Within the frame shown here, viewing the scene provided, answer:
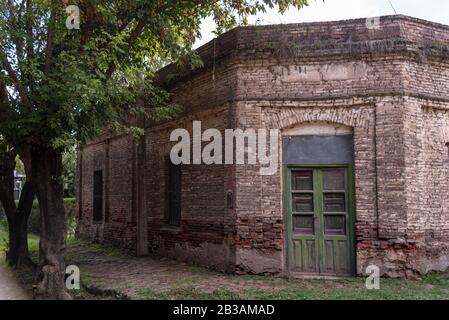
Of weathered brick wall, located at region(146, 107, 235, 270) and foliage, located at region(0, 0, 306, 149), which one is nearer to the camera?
foliage, located at region(0, 0, 306, 149)

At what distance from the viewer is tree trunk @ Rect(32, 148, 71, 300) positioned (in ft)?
25.6

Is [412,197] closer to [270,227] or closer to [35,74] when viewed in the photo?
[270,227]

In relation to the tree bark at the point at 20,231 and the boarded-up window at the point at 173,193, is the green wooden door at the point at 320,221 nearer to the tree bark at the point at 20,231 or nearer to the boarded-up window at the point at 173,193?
the boarded-up window at the point at 173,193

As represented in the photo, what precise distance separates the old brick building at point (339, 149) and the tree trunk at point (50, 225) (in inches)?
132

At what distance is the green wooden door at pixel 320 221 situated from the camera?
917 cm

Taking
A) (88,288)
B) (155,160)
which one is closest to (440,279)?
(88,288)

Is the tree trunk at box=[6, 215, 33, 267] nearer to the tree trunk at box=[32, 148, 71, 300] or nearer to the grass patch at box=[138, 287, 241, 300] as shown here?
Answer: the tree trunk at box=[32, 148, 71, 300]

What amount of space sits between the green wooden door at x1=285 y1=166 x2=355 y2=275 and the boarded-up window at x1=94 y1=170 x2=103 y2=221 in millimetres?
9088

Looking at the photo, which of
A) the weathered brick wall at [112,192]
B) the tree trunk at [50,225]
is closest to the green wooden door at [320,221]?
the tree trunk at [50,225]
